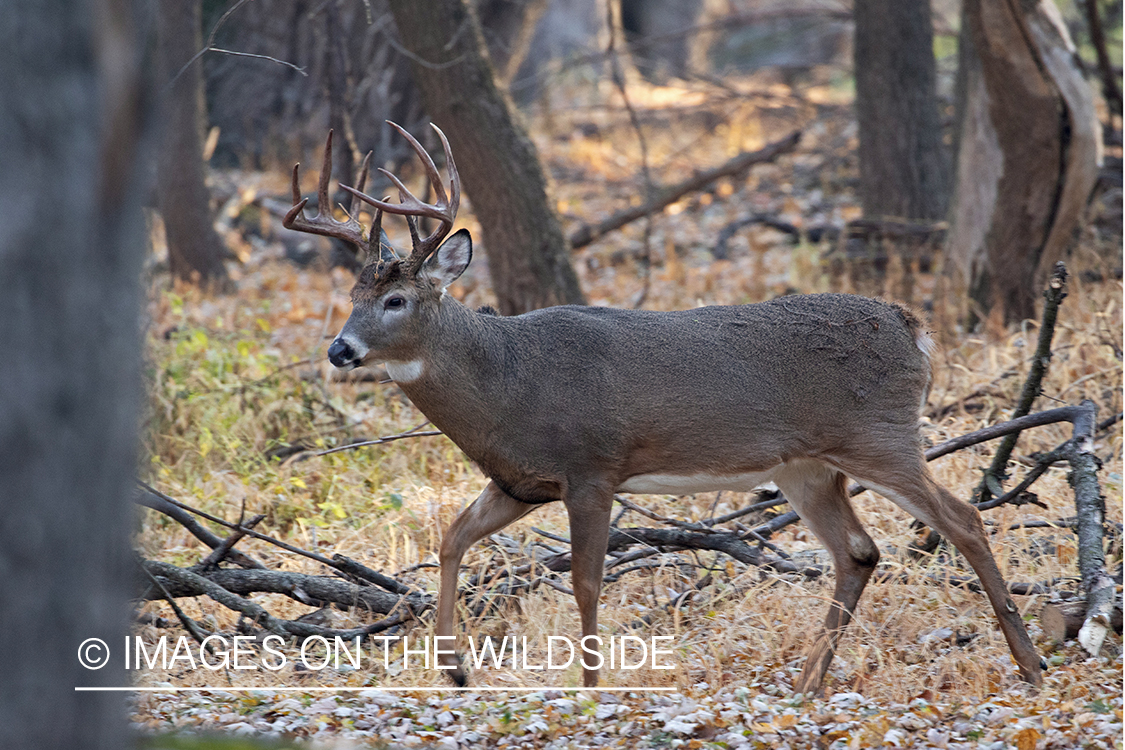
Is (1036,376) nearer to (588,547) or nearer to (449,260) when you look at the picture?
(588,547)

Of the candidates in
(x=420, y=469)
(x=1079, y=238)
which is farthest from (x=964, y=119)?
(x=420, y=469)

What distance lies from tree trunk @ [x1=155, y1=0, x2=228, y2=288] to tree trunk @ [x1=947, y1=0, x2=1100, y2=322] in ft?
21.7

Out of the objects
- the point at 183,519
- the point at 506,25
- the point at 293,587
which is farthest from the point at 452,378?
the point at 506,25

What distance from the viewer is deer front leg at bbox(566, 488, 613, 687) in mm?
4207

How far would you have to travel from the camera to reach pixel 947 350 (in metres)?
7.74

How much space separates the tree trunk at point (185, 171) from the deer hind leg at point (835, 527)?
24.8 feet

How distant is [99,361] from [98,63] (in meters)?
0.49

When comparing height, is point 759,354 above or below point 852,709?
above

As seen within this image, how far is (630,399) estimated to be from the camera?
4289 millimetres

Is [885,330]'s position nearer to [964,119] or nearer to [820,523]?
[820,523]

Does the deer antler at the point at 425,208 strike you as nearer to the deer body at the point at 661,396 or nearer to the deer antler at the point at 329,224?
the deer antler at the point at 329,224

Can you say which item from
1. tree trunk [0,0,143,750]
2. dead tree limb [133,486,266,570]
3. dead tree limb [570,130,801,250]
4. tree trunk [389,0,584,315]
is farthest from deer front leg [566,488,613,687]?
dead tree limb [570,130,801,250]

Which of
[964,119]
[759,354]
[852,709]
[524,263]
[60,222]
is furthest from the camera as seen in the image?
[964,119]

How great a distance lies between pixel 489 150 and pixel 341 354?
4223mm
